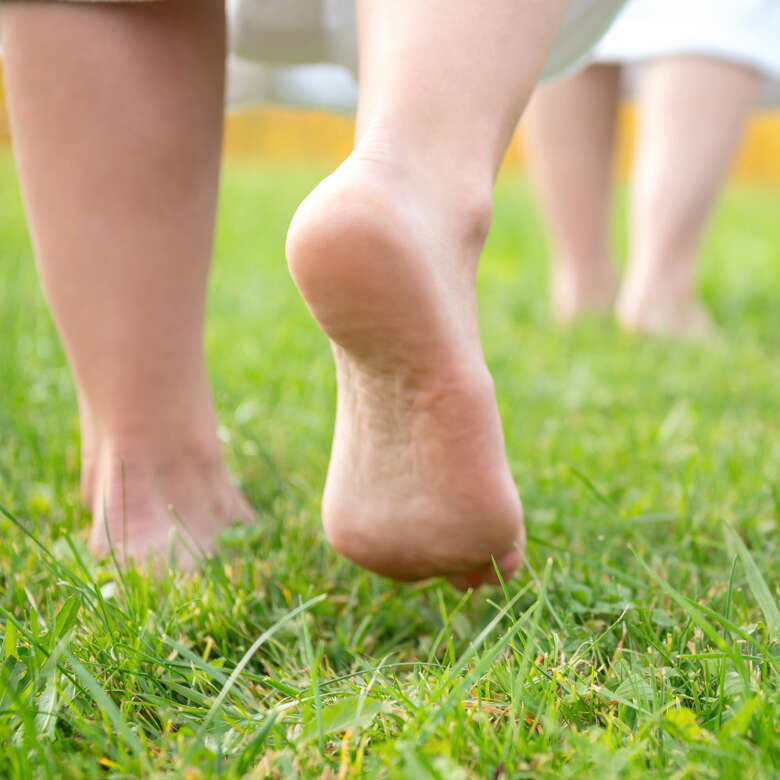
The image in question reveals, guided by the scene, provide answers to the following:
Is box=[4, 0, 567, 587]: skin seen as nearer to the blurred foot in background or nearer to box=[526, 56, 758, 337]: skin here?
the blurred foot in background

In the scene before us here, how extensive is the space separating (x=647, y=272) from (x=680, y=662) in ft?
5.73

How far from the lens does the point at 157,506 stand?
1034 millimetres

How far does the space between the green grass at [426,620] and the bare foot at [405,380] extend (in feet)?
0.22

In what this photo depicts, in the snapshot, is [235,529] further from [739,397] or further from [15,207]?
[15,207]

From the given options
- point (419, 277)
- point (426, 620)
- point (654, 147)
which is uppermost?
point (419, 277)

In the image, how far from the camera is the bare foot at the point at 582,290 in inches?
101

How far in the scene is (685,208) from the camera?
2.24 meters

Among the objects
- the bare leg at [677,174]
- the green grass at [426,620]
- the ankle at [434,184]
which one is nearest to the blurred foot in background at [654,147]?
the bare leg at [677,174]

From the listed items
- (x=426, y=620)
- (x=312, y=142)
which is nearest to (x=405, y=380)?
(x=426, y=620)

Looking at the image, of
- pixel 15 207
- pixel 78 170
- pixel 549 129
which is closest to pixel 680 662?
pixel 78 170

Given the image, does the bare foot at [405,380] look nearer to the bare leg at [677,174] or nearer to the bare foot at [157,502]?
the bare foot at [157,502]

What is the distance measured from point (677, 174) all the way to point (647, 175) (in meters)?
0.11

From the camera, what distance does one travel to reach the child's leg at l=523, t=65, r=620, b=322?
2.47 metres

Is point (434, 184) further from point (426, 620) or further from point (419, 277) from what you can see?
point (426, 620)
